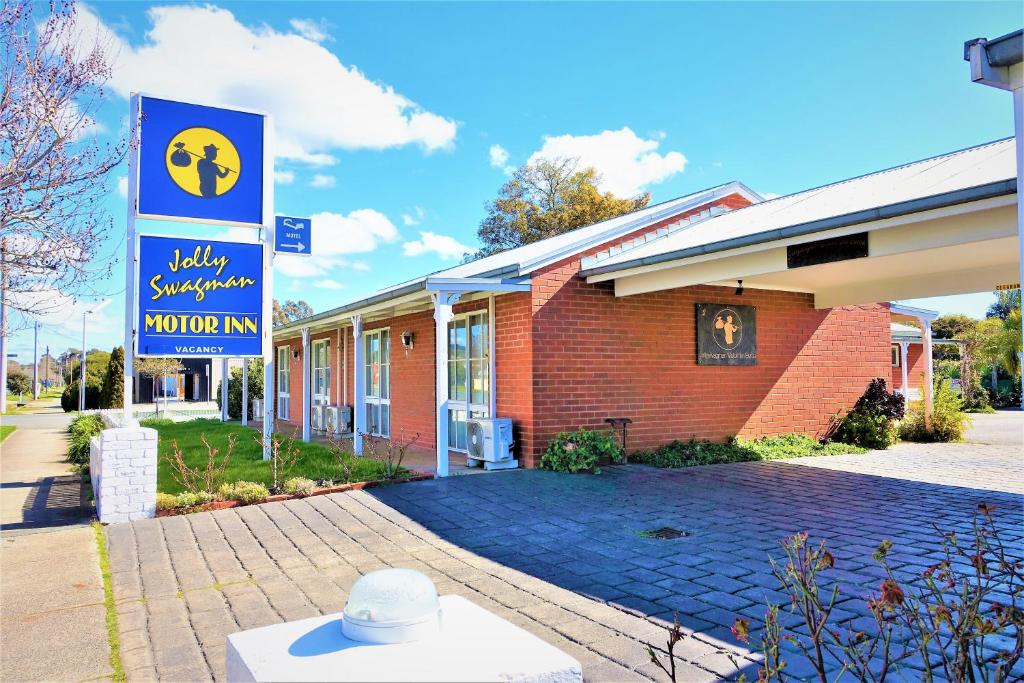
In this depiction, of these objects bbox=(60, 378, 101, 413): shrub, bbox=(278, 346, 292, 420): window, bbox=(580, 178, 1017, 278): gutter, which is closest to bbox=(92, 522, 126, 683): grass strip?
bbox=(580, 178, 1017, 278): gutter

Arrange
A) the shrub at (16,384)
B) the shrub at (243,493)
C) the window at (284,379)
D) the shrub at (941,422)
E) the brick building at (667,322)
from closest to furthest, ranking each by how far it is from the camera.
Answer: the shrub at (243,493)
the brick building at (667,322)
the shrub at (941,422)
the window at (284,379)
the shrub at (16,384)

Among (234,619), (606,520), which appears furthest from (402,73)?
(234,619)

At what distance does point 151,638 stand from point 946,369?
29402 millimetres

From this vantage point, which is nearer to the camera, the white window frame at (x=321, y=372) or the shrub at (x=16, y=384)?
the white window frame at (x=321, y=372)

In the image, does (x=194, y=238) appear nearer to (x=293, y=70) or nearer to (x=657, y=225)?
(x=293, y=70)

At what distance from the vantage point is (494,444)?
376 inches

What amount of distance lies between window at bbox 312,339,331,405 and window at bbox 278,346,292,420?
2.84m

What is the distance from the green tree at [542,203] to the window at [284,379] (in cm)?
1282

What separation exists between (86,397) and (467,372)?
30.9 meters

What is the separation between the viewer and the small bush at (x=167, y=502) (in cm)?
728

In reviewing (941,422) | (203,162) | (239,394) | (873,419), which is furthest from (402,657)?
(239,394)

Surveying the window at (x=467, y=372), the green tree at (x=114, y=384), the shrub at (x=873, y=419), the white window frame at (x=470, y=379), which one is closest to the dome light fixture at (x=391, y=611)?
the white window frame at (x=470, y=379)

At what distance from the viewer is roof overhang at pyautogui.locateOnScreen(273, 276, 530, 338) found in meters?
9.17

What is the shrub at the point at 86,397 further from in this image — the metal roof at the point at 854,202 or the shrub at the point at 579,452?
the metal roof at the point at 854,202
